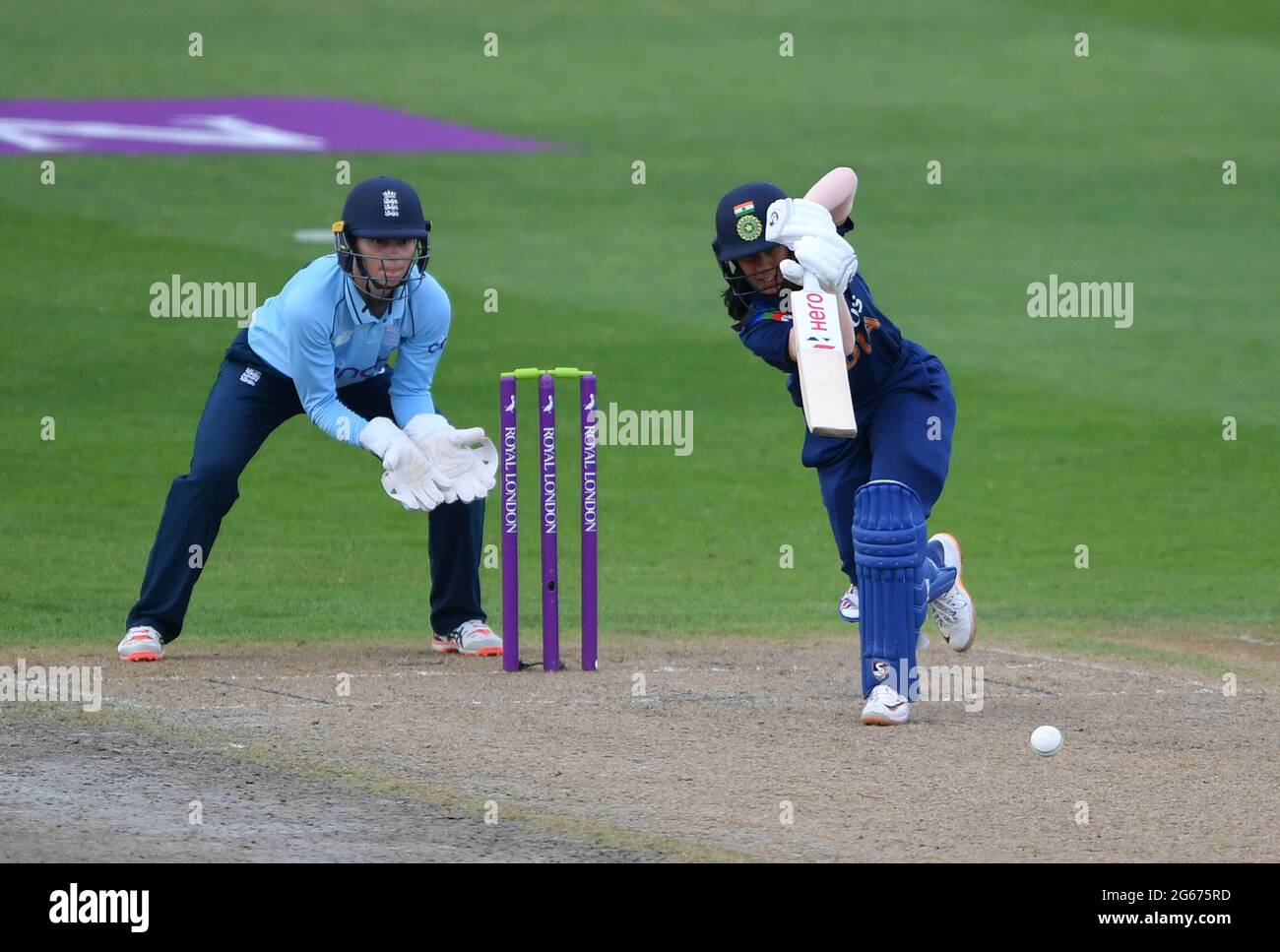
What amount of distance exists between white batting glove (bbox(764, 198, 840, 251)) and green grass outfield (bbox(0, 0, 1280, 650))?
9.29 ft

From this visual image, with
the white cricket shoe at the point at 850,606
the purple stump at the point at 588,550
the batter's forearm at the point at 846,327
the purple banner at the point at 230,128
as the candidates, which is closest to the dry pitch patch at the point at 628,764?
the purple stump at the point at 588,550

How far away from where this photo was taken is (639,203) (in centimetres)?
2148

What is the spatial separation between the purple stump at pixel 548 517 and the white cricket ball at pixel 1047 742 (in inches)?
83.6

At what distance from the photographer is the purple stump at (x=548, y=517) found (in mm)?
8570

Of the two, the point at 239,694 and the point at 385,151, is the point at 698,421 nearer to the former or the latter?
the point at 239,694

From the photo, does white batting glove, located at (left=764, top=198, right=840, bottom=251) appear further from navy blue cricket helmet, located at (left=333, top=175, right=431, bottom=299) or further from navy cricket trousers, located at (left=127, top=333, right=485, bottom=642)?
navy cricket trousers, located at (left=127, top=333, right=485, bottom=642)

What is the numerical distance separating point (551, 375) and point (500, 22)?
2200cm

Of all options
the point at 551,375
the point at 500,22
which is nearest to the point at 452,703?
the point at 551,375

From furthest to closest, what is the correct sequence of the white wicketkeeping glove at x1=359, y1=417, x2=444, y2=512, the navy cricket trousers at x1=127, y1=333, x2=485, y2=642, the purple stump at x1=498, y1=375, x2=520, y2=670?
the navy cricket trousers at x1=127, y1=333, x2=485, y2=642, the purple stump at x1=498, y1=375, x2=520, y2=670, the white wicketkeeping glove at x1=359, y1=417, x2=444, y2=512

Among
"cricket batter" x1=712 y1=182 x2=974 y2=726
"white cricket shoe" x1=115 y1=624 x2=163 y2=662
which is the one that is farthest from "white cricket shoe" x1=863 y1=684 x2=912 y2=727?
"white cricket shoe" x1=115 y1=624 x2=163 y2=662

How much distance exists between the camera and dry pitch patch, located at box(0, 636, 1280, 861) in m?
6.30

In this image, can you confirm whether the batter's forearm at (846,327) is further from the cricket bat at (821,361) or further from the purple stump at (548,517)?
the purple stump at (548,517)

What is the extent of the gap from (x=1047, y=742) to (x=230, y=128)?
61.5 feet

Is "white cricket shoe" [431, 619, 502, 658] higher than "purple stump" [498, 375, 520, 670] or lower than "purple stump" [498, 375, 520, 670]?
lower
